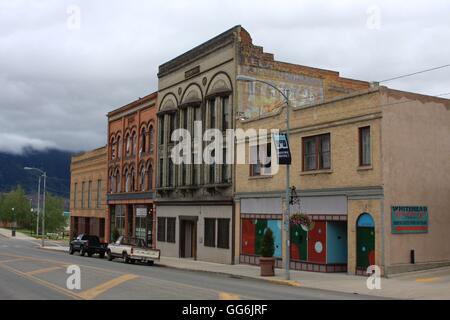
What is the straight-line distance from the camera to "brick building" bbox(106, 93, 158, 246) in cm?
4966

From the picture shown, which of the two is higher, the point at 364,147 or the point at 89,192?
the point at 364,147

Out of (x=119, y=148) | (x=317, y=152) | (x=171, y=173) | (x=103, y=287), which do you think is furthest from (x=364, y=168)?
(x=119, y=148)

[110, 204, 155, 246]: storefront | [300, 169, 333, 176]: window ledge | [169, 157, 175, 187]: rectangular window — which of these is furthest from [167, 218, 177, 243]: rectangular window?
[300, 169, 333, 176]: window ledge

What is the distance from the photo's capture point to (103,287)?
67.1ft

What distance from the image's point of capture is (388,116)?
2586 centimetres

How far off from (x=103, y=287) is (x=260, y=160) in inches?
629

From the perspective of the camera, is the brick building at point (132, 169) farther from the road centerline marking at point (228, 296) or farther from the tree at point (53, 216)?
the tree at point (53, 216)

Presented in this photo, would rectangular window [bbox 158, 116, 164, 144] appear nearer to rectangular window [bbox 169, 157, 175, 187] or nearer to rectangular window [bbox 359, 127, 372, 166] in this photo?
rectangular window [bbox 169, 157, 175, 187]

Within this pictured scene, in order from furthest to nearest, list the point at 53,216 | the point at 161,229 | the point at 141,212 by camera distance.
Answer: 1. the point at 53,216
2. the point at 141,212
3. the point at 161,229

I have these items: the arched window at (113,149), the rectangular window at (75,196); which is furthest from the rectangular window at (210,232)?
the rectangular window at (75,196)

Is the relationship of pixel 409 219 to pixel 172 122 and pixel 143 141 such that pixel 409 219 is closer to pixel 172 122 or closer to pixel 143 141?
pixel 172 122

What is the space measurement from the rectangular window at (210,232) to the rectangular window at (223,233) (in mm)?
588

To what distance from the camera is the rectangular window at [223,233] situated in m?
36.8
